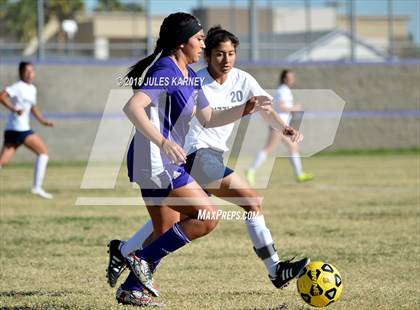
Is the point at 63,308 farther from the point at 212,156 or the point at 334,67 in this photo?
the point at 334,67

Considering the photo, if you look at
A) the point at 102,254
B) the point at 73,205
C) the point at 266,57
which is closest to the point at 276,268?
the point at 102,254

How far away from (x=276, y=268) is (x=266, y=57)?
2252 centimetres

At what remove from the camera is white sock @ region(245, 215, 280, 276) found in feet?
24.1

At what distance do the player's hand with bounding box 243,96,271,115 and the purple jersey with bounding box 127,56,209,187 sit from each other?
0.45 metres

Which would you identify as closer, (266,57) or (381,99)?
(381,99)

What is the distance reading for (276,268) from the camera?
24.0ft

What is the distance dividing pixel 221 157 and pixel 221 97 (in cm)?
70

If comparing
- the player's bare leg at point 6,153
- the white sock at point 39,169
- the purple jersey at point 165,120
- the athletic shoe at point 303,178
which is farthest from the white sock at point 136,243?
the athletic shoe at point 303,178

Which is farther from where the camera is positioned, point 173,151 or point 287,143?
point 287,143

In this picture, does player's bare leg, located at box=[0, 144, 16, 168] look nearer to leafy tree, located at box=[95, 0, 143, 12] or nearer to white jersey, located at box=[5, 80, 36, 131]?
white jersey, located at box=[5, 80, 36, 131]

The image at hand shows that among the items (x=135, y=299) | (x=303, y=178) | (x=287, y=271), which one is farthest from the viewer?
(x=303, y=178)

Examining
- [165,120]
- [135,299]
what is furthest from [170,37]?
[135,299]

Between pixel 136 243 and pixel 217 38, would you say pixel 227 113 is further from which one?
pixel 136 243

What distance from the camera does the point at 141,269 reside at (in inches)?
281
